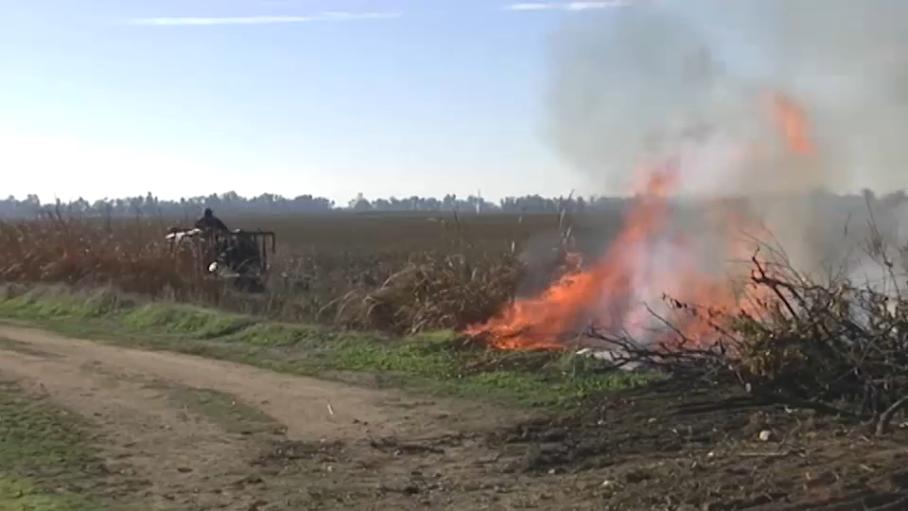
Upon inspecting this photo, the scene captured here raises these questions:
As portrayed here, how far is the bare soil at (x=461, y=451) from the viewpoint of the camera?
7645 millimetres

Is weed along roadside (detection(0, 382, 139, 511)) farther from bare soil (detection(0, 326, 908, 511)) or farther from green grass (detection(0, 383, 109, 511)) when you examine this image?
bare soil (detection(0, 326, 908, 511))

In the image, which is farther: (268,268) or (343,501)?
(268,268)

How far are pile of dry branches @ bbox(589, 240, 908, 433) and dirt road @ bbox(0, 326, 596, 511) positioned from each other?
193cm

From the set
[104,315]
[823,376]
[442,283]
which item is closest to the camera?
[823,376]

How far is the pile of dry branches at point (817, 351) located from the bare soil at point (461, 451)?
0.25m

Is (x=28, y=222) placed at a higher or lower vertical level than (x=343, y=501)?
higher

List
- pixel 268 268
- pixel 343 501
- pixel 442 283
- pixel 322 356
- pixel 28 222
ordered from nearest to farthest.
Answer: pixel 343 501 → pixel 322 356 → pixel 442 283 → pixel 268 268 → pixel 28 222

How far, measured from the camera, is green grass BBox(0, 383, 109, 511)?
27.7ft

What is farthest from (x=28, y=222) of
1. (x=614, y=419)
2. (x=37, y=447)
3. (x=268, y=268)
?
(x=614, y=419)

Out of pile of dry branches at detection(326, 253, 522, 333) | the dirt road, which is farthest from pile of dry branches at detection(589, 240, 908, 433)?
pile of dry branches at detection(326, 253, 522, 333)

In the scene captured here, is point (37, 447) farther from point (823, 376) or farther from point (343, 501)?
point (823, 376)

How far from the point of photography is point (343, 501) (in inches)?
328

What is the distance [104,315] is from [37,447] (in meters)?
11.1

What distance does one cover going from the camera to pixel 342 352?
50.8 ft
